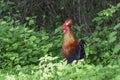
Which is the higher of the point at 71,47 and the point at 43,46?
the point at 43,46

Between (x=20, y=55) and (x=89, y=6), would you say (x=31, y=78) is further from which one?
(x=89, y=6)

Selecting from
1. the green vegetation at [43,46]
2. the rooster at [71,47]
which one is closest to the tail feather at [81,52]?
the rooster at [71,47]

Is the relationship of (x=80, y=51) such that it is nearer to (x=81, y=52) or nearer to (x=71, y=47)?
(x=81, y=52)

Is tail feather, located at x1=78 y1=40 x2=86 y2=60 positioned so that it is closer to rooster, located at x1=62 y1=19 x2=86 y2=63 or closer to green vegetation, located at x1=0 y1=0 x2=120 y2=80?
rooster, located at x1=62 y1=19 x2=86 y2=63

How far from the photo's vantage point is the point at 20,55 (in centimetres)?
762

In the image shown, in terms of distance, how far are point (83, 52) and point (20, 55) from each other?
129 centimetres

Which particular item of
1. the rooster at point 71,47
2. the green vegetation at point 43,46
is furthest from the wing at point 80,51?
the green vegetation at point 43,46

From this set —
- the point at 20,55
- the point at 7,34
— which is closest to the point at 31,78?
the point at 20,55

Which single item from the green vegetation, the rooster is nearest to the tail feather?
the rooster

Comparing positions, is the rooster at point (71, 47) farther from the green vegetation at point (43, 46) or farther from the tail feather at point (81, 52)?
the green vegetation at point (43, 46)

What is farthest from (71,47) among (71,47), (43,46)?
(43,46)

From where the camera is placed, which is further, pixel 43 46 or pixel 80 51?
pixel 43 46

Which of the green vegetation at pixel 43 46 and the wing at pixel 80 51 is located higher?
the green vegetation at pixel 43 46

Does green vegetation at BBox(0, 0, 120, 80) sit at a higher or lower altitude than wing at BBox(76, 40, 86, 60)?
higher
